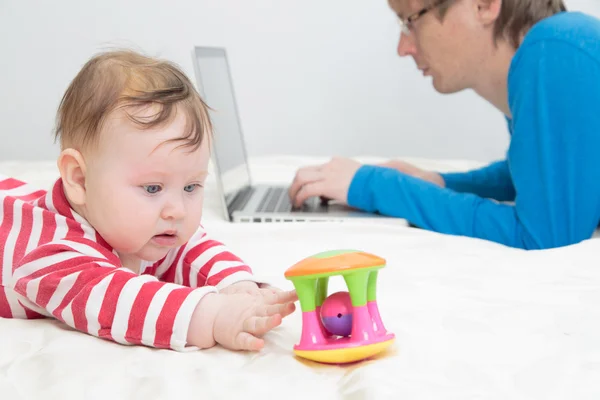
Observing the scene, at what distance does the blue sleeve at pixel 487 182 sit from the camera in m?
1.82

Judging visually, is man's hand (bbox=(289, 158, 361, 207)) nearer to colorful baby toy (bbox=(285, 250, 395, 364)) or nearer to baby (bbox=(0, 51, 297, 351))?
baby (bbox=(0, 51, 297, 351))

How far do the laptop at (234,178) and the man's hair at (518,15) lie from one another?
1.54ft

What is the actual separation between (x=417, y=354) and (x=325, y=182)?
0.83 m

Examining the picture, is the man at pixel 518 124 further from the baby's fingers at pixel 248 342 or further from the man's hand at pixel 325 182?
the baby's fingers at pixel 248 342

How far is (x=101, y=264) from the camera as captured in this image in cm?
84

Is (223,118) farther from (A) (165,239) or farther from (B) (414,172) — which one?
(A) (165,239)

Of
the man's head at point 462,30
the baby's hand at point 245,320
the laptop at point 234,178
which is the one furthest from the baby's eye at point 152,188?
the man's head at point 462,30

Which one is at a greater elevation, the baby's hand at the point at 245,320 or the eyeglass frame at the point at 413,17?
the eyeglass frame at the point at 413,17

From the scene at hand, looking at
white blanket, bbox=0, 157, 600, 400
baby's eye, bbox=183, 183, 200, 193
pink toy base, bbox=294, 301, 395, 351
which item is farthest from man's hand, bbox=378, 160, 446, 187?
Answer: pink toy base, bbox=294, 301, 395, 351

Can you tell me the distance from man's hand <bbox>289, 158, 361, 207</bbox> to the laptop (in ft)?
0.11

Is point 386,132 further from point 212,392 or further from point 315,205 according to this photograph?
point 212,392

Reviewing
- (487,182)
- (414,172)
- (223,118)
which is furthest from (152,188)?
(487,182)

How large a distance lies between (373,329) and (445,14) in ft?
3.23

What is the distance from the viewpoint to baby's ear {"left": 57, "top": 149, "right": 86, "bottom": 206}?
0.87 m
